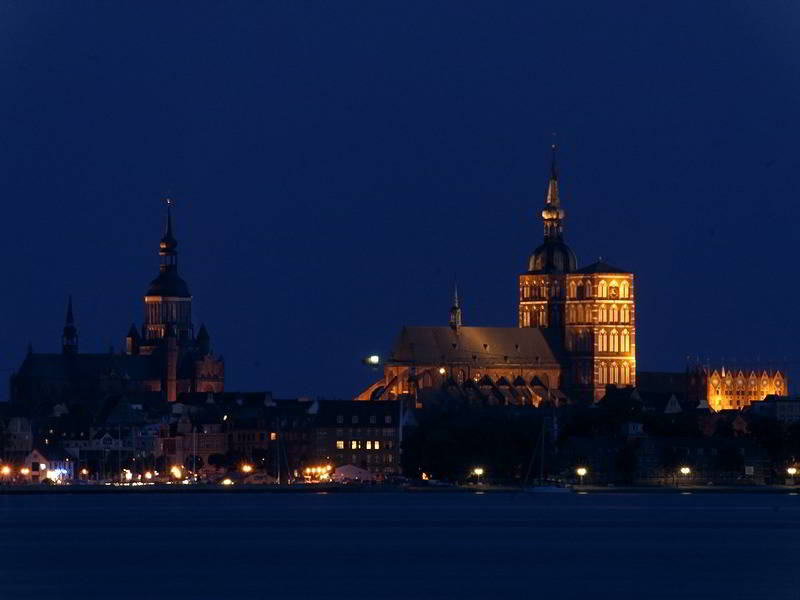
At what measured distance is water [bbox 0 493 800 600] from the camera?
10250cm

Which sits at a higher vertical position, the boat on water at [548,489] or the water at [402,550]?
the boat on water at [548,489]

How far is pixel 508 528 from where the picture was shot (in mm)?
140125

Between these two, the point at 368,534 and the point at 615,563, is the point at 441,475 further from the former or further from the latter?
the point at 615,563

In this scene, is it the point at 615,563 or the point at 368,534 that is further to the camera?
the point at 368,534

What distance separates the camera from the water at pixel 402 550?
4035 inches

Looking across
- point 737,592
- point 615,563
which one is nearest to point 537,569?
point 615,563

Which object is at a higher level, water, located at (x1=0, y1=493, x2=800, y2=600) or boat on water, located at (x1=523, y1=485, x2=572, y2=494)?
boat on water, located at (x1=523, y1=485, x2=572, y2=494)

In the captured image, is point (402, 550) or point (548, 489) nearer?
point (402, 550)

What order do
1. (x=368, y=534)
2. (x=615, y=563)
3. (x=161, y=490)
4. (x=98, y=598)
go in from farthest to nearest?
(x=161, y=490)
(x=368, y=534)
(x=615, y=563)
(x=98, y=598)

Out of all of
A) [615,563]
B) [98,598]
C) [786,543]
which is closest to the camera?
[98,598]

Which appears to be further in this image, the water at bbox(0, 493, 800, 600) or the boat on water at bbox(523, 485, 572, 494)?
the boat on water at bbox(523, 485, 572, 494)

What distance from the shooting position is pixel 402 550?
401ft

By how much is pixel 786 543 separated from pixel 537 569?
61.8 ft

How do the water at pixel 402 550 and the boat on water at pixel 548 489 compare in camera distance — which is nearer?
the water at pixel 402 550
